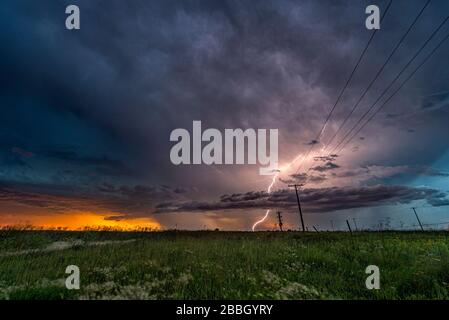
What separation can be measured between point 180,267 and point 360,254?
32.0 feet

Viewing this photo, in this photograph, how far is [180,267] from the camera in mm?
11156
